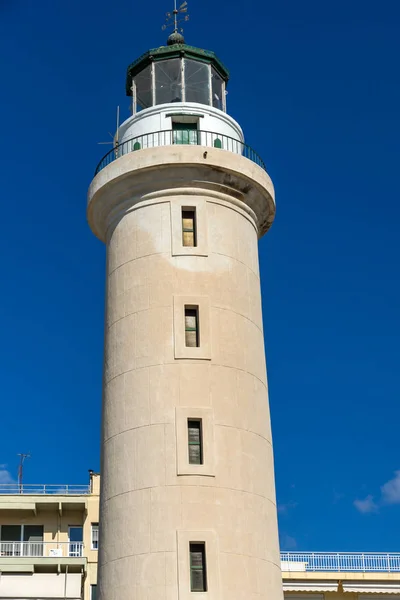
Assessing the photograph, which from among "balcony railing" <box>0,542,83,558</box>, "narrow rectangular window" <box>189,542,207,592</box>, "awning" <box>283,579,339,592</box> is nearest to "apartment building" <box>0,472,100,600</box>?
"balcony railing" <box>0,542,83,558</box>

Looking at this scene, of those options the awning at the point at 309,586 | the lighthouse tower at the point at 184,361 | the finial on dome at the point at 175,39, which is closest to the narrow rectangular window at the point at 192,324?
the lighthouse tower at the point at 184,361

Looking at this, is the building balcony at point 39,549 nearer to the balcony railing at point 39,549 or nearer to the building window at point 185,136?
the balcony railing at point 39,549

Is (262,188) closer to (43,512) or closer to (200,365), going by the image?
(200,365)

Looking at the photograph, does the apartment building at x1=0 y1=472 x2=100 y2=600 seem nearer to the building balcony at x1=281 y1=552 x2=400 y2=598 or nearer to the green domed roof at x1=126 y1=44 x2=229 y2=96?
the building balcony at x1=281 y1=552 x2=400 y2=598

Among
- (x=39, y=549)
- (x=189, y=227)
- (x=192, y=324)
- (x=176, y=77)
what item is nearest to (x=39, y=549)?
(x=39, y=549)

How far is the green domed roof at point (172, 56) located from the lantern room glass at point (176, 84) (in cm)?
14

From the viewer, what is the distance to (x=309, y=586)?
45.2 m

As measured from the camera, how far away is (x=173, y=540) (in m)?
30.2

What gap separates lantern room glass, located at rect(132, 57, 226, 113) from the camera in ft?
126

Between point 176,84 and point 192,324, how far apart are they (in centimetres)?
1028

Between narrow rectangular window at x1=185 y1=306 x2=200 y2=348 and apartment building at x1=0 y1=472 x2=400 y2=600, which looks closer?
narrow rectangular window at x1=185 y1=306 x2=200 y2=348

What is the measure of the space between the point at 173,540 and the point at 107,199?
41.1ft

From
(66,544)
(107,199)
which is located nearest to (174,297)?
(107,199)

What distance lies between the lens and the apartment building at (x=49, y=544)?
4666 centimetres
